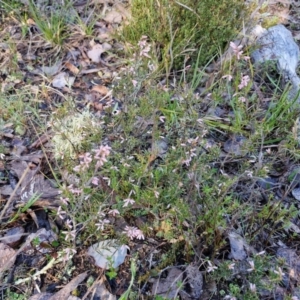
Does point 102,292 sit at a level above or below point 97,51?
below

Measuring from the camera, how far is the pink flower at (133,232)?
1.84 metres

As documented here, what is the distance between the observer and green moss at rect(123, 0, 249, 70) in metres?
2.70

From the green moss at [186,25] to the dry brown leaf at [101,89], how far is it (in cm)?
39

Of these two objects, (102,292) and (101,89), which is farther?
(101,89)

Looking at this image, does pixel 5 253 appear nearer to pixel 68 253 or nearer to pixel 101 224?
pixel 68 253

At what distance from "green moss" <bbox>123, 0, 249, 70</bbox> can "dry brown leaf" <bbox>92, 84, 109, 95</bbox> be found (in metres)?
0.39

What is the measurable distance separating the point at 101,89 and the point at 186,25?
0.66 m

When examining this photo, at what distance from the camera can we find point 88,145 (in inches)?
81.0

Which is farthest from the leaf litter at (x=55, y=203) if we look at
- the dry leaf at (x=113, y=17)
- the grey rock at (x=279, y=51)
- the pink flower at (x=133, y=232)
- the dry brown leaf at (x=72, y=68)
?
the grey rock at (x=279, y=51)

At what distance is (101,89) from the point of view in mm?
2793

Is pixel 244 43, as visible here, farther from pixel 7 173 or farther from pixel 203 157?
pixel 7 173

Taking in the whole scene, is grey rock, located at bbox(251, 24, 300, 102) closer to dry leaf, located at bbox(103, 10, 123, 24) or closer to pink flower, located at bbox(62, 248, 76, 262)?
dry leaf, located at bbox(103, 10, 123, 24)

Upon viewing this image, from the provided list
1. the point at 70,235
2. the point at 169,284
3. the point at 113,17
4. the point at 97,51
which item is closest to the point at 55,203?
the point at 70,235

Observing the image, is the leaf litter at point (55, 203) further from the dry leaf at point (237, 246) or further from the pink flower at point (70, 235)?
the pink flower at point (70, 235)
